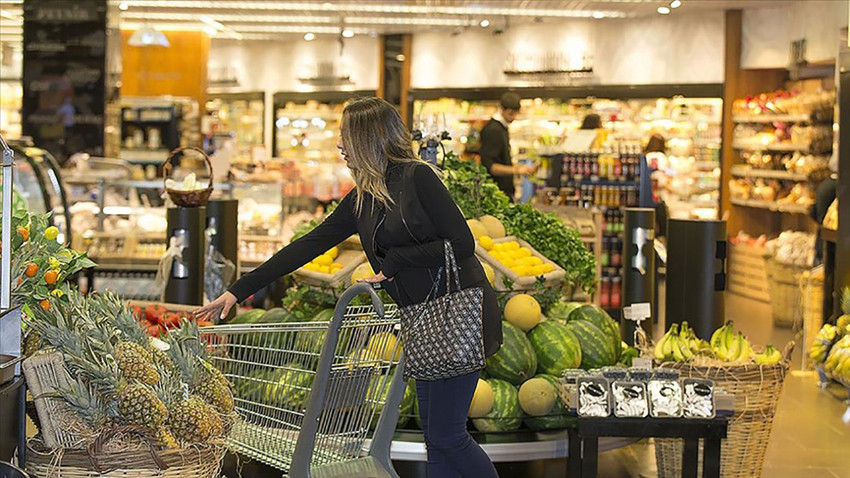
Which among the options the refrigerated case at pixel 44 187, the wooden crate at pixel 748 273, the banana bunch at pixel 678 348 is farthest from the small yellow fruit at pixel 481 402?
the wooden crate at pixel 748 273

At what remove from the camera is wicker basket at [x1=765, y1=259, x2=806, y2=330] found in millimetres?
10875

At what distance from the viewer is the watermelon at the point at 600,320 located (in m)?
5.63

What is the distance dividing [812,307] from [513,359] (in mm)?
4335

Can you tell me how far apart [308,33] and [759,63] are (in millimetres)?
7885

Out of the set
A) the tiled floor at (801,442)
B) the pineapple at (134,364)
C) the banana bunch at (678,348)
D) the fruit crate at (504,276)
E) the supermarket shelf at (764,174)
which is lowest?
the tiled floor at (801,442)

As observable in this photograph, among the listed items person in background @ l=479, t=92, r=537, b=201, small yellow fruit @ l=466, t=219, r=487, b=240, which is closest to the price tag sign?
small yellow fruit @ l=466, t=219, r=487, b=240

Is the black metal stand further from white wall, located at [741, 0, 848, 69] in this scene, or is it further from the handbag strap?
white wall, located at [741, 0, 848, 69]

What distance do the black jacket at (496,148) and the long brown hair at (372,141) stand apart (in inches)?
236

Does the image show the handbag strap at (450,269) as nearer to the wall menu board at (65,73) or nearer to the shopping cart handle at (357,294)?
the shopping cart handle at (357,294)

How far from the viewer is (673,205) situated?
15867 mm

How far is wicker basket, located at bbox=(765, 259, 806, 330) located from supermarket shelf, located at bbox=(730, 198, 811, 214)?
46.3 inches

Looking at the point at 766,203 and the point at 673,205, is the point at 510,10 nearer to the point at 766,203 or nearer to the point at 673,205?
the point at 673,205

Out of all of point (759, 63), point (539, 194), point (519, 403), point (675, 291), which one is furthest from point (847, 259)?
point (759, 63)

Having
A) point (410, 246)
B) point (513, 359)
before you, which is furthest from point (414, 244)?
point (513, 359)
